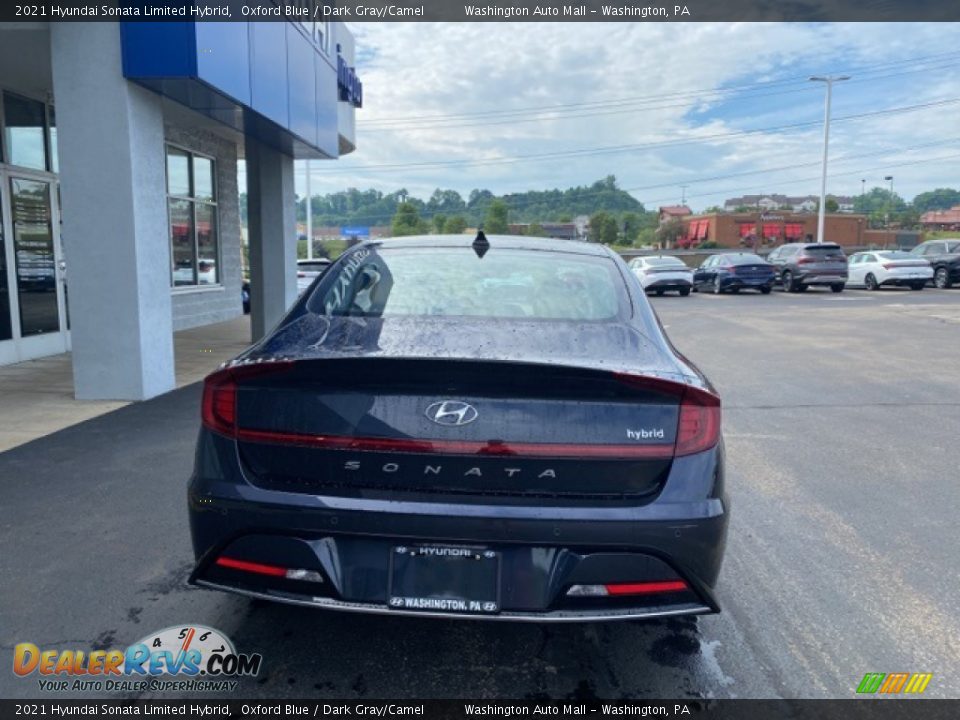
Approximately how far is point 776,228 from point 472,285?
2723 inches

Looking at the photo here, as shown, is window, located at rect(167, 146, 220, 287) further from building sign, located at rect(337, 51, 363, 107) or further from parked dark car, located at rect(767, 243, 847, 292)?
parked dark car, located at rect(767, 243, 847, 292)

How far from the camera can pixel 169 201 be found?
13312 millimetres

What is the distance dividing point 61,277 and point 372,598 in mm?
10094

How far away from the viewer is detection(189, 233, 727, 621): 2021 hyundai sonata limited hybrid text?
94.1 inches

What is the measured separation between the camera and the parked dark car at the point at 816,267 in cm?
2497

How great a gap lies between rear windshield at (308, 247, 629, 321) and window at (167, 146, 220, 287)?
11.1 meters

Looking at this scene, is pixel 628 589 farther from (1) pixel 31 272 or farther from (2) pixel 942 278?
(2) pixel 942 278

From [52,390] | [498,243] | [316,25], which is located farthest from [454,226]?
[498,243]

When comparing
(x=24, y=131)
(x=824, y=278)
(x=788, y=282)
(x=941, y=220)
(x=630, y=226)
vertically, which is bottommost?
(x=788, y=282)

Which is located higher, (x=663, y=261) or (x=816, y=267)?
(x=663, y=261)

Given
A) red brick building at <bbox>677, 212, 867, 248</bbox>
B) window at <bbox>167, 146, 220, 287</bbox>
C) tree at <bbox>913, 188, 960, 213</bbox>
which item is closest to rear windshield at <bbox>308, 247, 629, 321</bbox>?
window at <bbox>167, 146, 220, 287</bbox>

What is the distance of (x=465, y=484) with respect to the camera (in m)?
2.43

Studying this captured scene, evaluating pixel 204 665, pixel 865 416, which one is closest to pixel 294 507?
pixel 204 665

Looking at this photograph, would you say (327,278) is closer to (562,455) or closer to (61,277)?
(562,455)
